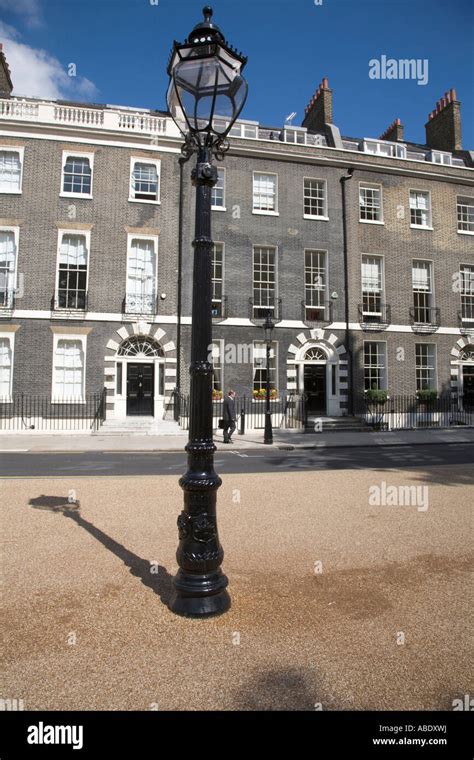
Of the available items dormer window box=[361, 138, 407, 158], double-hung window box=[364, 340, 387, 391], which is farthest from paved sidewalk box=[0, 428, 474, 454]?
dormer window box=[361, 138, 407, 158]

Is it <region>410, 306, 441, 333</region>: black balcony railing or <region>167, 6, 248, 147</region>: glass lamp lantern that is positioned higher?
<region>410, 306, 441, 333</region>: black balcony railing

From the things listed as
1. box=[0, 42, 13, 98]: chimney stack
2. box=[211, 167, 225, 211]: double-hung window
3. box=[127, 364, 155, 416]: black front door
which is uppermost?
box=[0, 42, 13, 98]: chimney stack

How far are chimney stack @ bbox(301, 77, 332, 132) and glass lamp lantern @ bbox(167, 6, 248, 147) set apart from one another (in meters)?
24.1

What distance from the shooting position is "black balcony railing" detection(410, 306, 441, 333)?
24.0 m

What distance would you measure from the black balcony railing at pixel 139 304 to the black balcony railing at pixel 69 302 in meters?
1.67

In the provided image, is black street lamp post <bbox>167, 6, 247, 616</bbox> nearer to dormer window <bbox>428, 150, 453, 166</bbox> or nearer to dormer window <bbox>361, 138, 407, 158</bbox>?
dormer window <bbox>361, 138, 407, 158</bbox>

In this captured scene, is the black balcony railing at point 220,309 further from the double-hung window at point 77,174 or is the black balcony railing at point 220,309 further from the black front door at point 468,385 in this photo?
the black front door at point 468,385

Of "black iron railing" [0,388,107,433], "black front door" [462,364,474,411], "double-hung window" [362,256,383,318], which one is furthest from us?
"black front door" [462,364,474,411]

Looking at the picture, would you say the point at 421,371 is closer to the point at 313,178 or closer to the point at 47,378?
the point at 313,178

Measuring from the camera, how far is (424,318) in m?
24.4

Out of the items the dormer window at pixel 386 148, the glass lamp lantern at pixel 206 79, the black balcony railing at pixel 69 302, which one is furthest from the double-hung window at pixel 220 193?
the glass lamp lantern at pixel 206 79

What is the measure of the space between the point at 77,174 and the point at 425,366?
1851cm
